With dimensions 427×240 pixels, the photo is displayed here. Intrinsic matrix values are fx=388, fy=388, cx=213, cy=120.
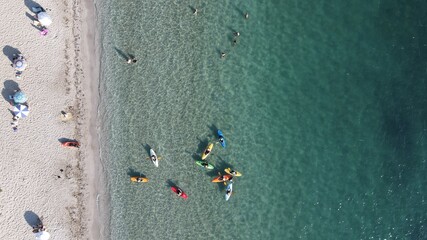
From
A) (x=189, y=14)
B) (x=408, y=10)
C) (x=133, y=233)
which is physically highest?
(x=408, y=10)

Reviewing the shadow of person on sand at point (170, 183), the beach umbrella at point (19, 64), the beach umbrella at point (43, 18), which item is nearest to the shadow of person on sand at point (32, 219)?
the shadow of person on sand at point (170, 183)

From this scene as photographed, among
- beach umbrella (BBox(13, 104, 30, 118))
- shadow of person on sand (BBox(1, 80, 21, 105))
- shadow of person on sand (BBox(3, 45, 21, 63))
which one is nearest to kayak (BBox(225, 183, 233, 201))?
beach umbrella (BBox(13, 104, 30, 118))

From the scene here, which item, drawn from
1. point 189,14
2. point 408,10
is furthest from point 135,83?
point 408,10

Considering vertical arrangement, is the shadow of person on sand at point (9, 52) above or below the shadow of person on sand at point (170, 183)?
above

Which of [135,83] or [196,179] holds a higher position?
[135,83]

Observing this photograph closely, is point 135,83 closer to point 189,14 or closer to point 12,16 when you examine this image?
point 189,14

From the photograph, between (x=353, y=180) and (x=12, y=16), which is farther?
(x=353, y=180)

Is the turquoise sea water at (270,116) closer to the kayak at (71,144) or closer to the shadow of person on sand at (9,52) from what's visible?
the kayak at (71,144)
